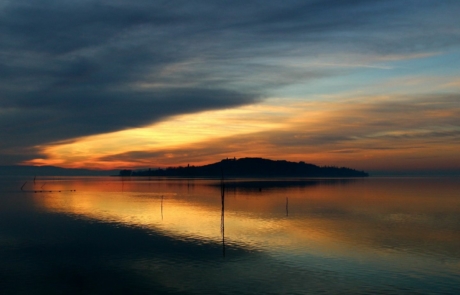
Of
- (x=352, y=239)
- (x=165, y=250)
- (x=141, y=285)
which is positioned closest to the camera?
(x=141, y=285)

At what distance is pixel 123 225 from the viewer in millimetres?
53562

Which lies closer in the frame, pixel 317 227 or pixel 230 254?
pixel 230 254

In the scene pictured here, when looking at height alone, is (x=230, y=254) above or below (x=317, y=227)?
below

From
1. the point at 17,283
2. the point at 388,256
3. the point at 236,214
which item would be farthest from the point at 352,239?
the point at 17,283

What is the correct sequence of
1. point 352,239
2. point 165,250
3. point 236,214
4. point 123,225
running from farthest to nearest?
point 236,214 < point 123,225 < point 352,239 < point 165,250

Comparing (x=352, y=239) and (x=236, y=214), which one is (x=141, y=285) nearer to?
(x=352, y=239)

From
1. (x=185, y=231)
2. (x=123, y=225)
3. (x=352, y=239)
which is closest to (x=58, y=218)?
(x=123, y=225)

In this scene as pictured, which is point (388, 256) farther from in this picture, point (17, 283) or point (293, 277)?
point (17, 283)

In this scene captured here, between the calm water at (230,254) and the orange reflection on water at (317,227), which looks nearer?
the calm water at (230,254)

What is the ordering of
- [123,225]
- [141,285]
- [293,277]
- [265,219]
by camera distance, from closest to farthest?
[141,285], [293,277], [123,225], [265,219]

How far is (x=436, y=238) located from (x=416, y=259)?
11437 millimetres

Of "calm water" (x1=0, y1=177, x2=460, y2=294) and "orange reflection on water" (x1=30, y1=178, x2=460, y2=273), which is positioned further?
"orange reflection on water" (x1=30, y1=178, x2=460, y2=273)

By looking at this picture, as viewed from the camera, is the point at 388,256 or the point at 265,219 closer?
the point at 388,256

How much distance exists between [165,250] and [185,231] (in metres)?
11.1
